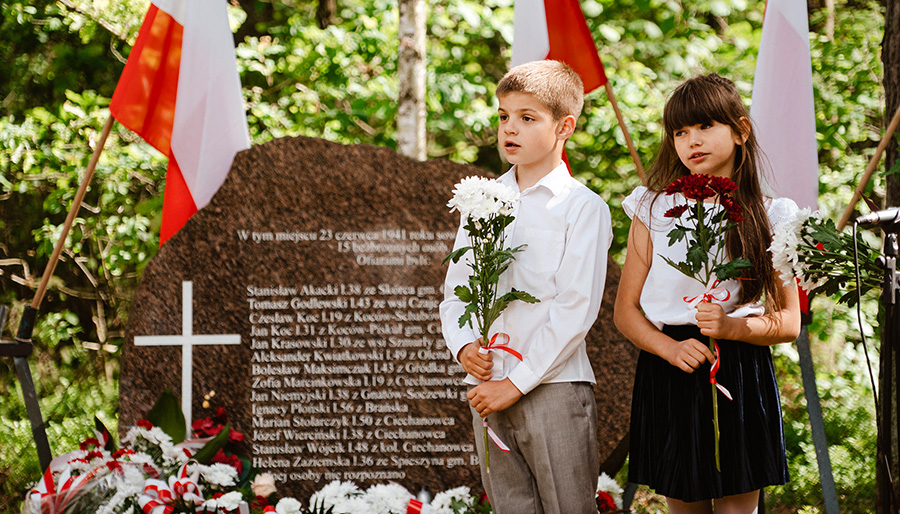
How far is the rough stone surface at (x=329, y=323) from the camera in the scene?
3.36 m

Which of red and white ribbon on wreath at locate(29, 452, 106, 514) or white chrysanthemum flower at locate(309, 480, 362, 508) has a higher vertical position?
red and white ribbon on wreath at locate(29, 452, 106, 514)

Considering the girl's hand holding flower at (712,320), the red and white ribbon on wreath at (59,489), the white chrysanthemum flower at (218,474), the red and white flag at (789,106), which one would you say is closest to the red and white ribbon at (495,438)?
the girl's hand holding flower at (712,320)

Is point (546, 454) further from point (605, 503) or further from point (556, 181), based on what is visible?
point (605, 503)

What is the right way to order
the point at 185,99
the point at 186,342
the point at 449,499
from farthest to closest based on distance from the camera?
the point at 185,99, the point at 186,342, the point at 449,499

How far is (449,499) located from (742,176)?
67.2 inches

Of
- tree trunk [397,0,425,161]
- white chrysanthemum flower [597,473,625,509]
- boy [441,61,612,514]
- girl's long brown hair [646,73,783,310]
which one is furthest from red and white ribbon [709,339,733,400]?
tree trunk [397,0,425,161]

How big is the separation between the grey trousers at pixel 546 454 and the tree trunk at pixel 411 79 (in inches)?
115

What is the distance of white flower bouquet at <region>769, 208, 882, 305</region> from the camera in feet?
6.68

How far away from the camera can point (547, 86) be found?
2.27m

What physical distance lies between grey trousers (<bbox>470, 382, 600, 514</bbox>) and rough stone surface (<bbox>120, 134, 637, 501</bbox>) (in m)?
1.08

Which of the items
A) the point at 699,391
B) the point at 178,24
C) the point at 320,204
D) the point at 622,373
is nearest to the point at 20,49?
the point at 178,24

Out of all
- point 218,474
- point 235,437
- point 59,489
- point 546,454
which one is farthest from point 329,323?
point 546,454

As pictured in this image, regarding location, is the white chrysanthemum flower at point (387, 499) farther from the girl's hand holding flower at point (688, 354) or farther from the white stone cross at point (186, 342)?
the girl's hand holding flower at point (688, 354)

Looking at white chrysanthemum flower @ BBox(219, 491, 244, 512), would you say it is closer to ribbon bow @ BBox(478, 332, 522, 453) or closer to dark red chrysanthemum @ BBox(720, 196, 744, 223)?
ribbon bow @ BBox(478, 332, 522, 453)
